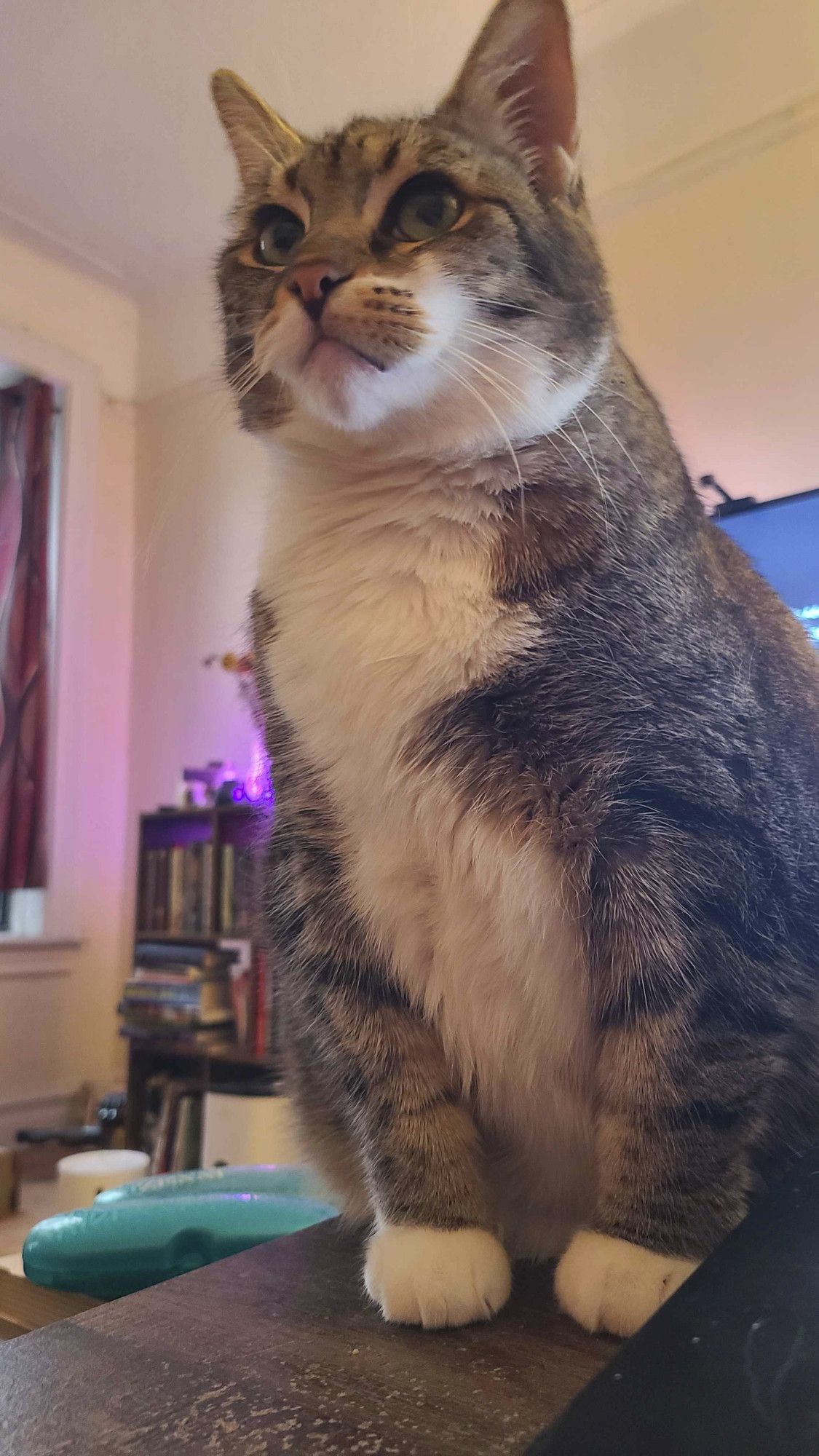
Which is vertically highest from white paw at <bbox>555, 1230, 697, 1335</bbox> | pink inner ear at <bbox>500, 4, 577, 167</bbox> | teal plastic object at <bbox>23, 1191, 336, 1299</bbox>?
pink inner ear at <bbox>500, 4, 577, 167</bbox>

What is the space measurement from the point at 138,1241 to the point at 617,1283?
0.44 m

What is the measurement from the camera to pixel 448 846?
63 centimetres

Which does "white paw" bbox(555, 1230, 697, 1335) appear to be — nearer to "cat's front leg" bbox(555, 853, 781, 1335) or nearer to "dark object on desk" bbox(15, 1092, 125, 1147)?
"cat's front leg" bbox(555, 853, 781, 1335)

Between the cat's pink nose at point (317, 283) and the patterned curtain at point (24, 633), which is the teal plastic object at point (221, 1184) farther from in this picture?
the patterned curtain at point (24, 633)

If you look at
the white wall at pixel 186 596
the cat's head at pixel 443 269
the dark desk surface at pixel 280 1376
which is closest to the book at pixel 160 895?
the white wall at pixel 186 596

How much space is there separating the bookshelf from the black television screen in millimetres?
1473

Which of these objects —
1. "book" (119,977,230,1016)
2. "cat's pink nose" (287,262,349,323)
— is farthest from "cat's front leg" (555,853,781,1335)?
"book" (119,977,230,1016)

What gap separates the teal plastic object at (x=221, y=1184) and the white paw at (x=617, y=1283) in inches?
18.3

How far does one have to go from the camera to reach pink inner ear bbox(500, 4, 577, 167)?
78 centimetres

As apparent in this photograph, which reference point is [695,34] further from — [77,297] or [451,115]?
[77,297]

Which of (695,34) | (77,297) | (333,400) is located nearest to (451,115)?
(333,400)

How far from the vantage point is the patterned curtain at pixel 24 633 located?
3.14 metres

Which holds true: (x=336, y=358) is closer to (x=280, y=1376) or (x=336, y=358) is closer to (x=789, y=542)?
(x=280, y=1376)

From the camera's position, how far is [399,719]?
0.65 m
